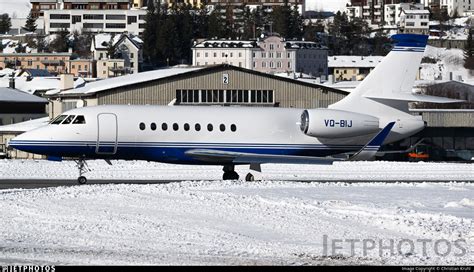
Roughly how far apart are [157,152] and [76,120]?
3.11 meters

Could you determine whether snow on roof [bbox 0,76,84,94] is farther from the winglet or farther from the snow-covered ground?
the snow-covered ground

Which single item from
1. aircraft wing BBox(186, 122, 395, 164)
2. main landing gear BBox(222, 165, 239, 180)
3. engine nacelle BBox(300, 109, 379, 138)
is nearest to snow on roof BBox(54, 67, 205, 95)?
main landing gear BBox(222, 165, 239, 180)

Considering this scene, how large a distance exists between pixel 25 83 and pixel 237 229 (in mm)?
128893

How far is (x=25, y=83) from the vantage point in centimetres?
15162

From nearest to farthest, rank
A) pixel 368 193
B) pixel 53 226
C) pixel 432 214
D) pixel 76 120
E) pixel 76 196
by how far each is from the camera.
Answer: pixel 53 226 < pixel 432 214 < pixel 76 196 < pixel 368 193 < pixel 76 120

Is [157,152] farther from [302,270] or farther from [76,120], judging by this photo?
[302,270]

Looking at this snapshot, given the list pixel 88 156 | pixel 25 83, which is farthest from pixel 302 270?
pixel 25 83

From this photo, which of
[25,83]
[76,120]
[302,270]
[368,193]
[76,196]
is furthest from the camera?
[25,83]

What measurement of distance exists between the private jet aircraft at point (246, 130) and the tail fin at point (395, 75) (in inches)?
1.5

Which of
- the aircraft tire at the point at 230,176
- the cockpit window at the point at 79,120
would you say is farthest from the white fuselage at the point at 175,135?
the aircraft tire at the point at 230,176

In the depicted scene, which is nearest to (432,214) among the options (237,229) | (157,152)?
(237,229)

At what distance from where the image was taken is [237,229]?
25.9m

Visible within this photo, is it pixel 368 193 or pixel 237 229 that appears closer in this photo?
Result: pixel 237 229

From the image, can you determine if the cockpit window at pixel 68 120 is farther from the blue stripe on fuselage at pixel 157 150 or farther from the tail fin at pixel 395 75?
the tail fin at pixel 395 75
